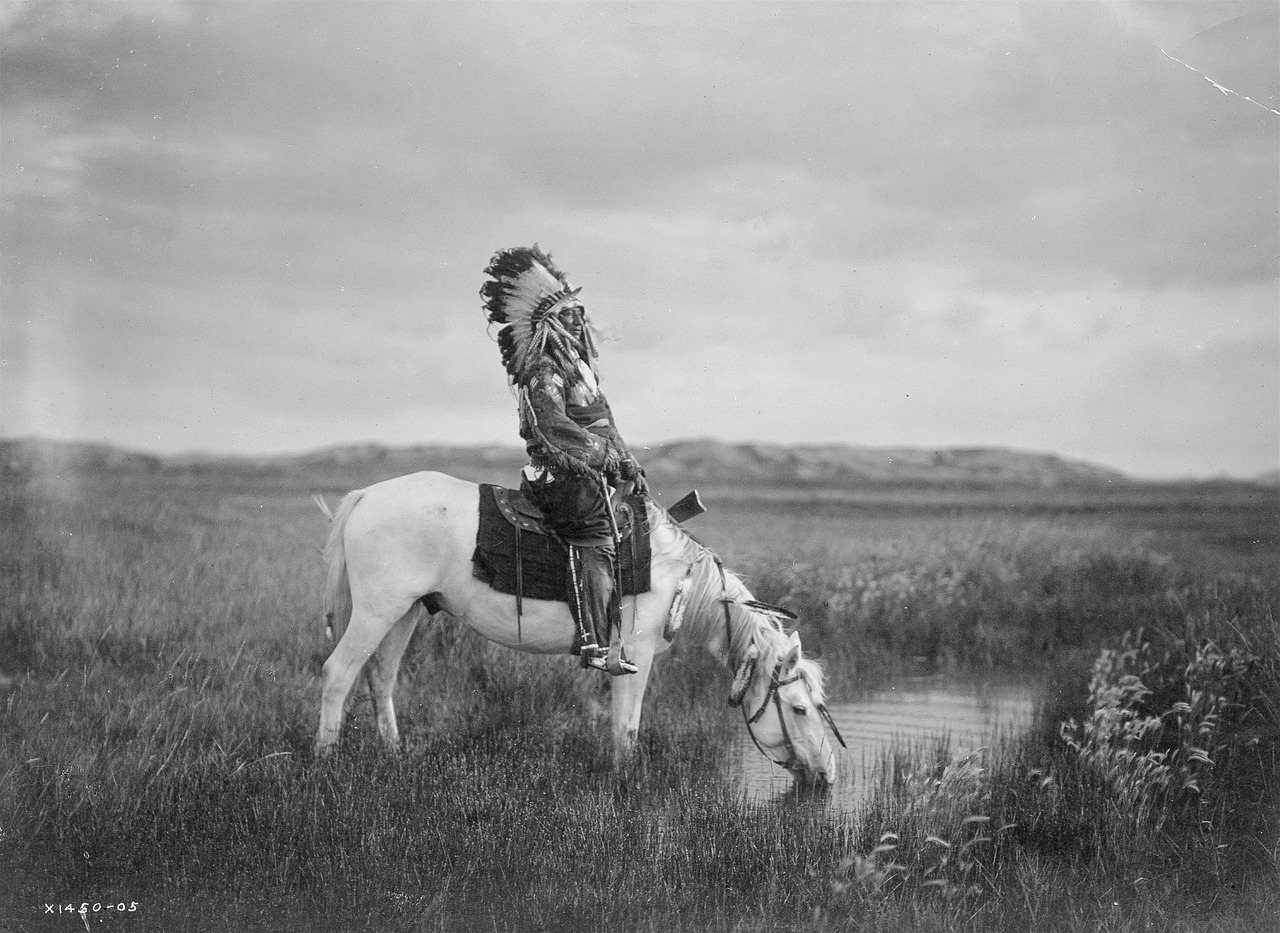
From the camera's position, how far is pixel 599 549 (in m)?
6.33

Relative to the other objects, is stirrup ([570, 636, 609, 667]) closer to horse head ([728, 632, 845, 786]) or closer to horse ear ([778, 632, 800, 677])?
horse head ([728, 632, 845, 786])

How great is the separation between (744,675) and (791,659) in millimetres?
320

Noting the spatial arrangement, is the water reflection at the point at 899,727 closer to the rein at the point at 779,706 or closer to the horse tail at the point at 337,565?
the rein at the point at 779,706

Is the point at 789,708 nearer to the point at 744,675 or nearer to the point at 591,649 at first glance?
the point at 744,675

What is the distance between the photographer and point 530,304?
19.7 feet

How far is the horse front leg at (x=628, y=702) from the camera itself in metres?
6.33

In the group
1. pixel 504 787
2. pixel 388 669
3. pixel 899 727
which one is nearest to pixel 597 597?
pixel 504 787

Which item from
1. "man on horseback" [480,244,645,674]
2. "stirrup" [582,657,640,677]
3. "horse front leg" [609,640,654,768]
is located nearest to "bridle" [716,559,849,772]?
"horse front leg" [609,640,654,768]

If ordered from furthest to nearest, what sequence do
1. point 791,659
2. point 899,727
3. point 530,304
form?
point 899,727 < point 791,659 < point 530,304

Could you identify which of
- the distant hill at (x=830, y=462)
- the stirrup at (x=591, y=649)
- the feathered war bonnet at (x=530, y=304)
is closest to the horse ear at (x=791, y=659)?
the stirrup at (x=591, y=649)

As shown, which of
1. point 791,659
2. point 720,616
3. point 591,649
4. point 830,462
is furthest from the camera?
point 830,462

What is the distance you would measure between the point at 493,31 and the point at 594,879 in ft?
18.6

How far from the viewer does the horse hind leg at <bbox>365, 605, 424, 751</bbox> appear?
21.8ft

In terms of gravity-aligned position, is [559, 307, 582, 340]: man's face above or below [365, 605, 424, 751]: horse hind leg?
above
